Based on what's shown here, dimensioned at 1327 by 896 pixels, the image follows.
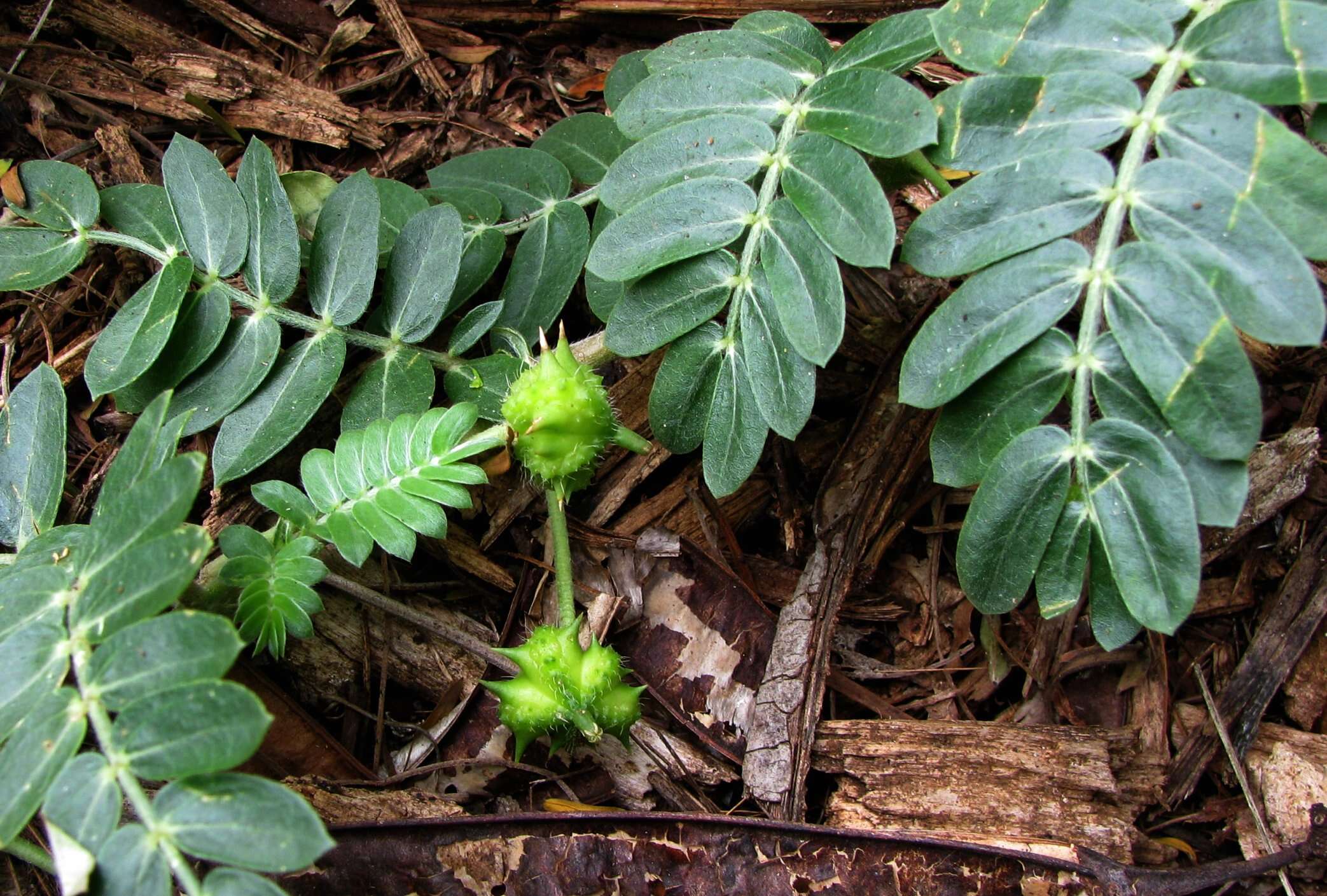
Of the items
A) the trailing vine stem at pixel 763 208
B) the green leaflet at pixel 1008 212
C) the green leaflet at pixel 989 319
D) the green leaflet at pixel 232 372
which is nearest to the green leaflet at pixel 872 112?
the trailing vine stem at pixel 763 208

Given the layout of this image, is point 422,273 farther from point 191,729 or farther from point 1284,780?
point 1284,780

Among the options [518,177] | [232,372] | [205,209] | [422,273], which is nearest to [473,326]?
→ [422,273]

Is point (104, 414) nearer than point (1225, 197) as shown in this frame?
No

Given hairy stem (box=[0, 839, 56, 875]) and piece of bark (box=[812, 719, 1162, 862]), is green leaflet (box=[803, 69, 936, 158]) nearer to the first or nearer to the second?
piece of bark (box=[812, 719, 1162, 862])

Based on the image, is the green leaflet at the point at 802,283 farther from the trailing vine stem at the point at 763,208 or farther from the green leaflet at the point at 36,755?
the green leaflet at the point at 36,755

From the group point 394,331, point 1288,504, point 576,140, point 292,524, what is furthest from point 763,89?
point 1288,504

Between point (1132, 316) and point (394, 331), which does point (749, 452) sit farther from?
point (394, 331)

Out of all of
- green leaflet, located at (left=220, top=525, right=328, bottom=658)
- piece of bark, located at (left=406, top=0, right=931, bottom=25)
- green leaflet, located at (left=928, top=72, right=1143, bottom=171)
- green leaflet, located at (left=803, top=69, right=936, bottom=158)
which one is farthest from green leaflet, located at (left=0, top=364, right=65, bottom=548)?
green leaflet, located at (left=928, top=72, right=1143, bottom=171)
